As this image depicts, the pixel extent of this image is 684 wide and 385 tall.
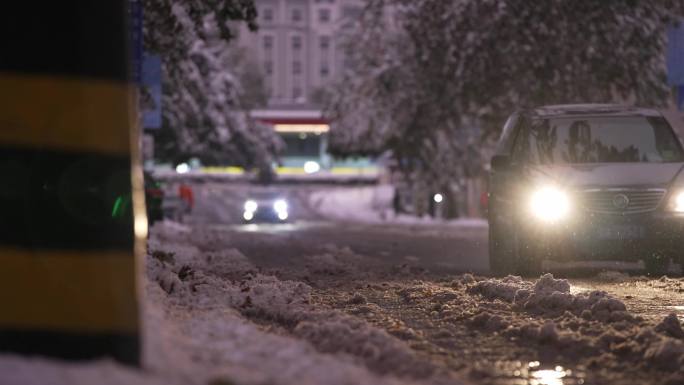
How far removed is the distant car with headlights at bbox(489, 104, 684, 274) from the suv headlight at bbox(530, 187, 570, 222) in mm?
11

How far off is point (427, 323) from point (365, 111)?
1505 inches

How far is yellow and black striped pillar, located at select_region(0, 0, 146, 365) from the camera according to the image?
5.38m

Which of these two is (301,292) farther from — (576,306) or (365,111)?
(365,111)

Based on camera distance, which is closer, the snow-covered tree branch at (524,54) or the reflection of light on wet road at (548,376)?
the reflection of light on wet road at (548,376)

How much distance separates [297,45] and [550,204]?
137m

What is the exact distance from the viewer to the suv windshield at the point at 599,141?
1555cm

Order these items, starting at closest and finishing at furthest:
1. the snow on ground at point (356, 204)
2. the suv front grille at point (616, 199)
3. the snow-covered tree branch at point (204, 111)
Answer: the suv front grille at point (616, 199)
the snow-covered tree branch at point (204, 111)
the snow on ground at point (356, 204)

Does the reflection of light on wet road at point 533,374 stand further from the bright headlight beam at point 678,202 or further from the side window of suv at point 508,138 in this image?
the side window of suv at point 508,138

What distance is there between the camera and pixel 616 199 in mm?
14773

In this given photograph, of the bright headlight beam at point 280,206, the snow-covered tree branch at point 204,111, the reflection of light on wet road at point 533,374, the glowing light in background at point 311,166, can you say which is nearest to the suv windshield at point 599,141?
the reflection of light on wet road at point 533,374

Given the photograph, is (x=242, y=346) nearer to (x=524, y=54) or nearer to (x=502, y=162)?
(x=502, y=162)

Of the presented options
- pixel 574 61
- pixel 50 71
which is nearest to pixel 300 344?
pixel 50 71

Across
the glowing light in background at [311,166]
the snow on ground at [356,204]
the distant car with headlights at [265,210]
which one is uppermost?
the distant car with headlights at [265,210]

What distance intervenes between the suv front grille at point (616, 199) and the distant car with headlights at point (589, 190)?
0.01m
